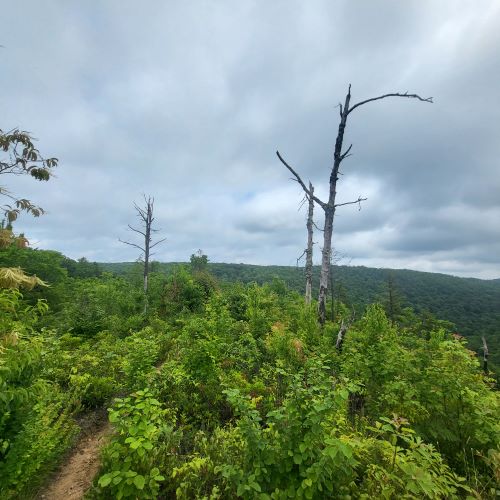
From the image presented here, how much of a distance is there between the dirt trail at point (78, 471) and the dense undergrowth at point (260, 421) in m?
0.26

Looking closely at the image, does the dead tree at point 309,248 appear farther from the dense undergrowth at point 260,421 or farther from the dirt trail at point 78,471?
the dirt trail at point 78,471

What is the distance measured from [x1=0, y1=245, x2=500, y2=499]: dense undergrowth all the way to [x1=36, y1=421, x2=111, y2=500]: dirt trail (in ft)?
0.86

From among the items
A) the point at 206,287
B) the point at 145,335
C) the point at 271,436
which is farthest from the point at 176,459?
the point at 206,287

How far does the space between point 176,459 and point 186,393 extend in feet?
7.76

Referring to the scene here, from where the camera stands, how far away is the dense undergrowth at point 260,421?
3.19m

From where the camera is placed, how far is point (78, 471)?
505 cm

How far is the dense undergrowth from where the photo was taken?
3.19 meters

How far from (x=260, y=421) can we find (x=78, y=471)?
325 cm

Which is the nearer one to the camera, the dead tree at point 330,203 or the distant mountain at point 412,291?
the dead tree at point 330,203

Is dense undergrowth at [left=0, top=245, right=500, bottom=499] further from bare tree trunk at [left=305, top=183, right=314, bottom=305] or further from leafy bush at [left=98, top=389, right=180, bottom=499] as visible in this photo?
bare tree trunk at [left=305, top=183, right=314, bottom=305]

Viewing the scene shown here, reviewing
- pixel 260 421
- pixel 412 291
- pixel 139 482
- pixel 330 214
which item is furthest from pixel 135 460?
pixel 412 291

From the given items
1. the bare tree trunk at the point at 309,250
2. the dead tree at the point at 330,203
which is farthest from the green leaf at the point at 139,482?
the bare tree trunk at the point at 309,250

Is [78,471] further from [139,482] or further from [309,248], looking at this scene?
[309,248]

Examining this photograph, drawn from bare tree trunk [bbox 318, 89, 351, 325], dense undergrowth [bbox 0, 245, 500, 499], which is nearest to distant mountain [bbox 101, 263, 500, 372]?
bare tree trunk [bbox 318, 89, 351, 325]
